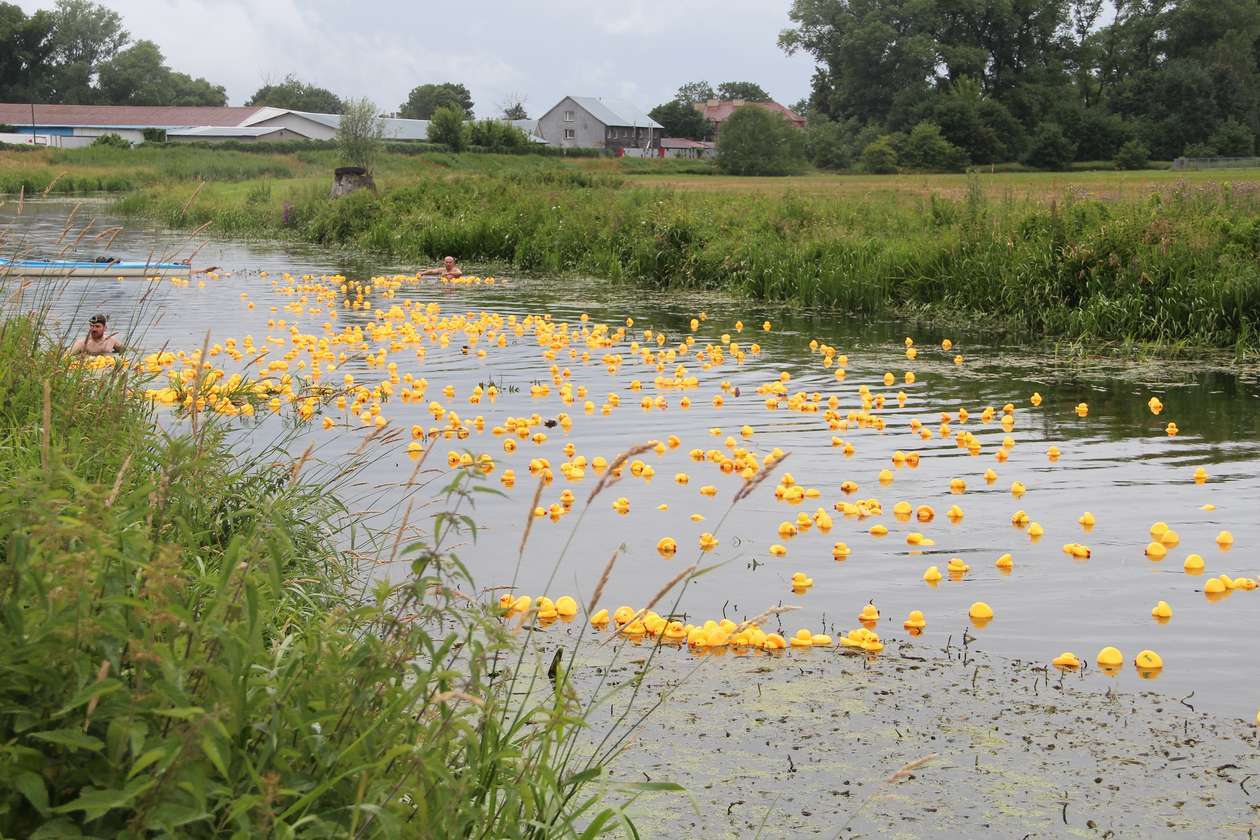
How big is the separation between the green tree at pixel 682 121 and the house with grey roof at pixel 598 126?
154cm

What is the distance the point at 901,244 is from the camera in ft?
67.2

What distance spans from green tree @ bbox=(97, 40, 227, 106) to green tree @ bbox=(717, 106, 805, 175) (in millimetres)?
66228

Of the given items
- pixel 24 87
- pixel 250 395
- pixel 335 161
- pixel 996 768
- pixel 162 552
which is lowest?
pixel 996 768

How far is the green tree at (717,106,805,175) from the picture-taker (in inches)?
3091

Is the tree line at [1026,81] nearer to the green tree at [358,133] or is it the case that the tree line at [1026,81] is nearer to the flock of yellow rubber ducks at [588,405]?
the green tree at [358,133]

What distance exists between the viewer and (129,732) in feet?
8.52

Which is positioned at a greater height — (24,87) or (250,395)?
(24,87)

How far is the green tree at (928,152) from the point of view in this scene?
76688 mm

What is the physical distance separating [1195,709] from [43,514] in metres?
4.78

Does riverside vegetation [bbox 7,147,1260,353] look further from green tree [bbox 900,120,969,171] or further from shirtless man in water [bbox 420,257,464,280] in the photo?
green tree [bbox 900,120,969,171]

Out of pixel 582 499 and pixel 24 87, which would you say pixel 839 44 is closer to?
pixel 24 87

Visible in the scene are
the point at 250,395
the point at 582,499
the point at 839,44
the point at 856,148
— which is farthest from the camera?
the point at 839,44

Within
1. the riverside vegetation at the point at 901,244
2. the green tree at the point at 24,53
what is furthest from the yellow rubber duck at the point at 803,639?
the green tree at the point at 24,53

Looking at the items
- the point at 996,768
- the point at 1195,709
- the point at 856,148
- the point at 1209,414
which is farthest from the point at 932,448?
the point at 856,148
